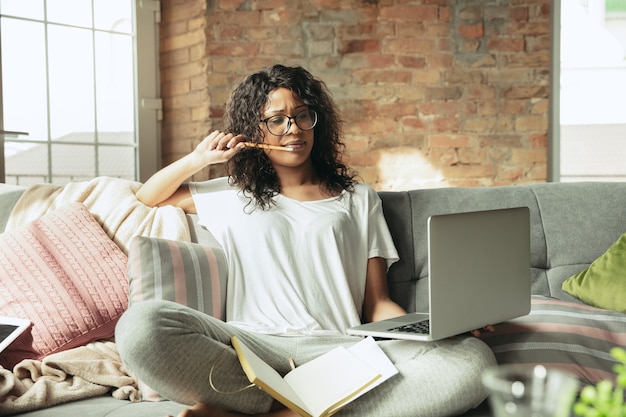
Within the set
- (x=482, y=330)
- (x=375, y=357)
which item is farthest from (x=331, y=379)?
(x=482, y=330)

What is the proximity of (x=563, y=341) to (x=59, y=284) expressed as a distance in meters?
1.28

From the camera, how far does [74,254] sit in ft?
6.66

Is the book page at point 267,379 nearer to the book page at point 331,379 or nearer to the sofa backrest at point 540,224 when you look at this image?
the book page at point 331,379

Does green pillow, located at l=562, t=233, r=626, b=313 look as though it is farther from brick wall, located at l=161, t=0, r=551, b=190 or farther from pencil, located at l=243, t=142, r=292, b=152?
brick wall, located at l=161, t=0, r=551, b=190

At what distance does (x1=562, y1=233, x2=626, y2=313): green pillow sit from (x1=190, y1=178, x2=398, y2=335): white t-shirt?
533 mm

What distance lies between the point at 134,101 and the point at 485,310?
2.71 m

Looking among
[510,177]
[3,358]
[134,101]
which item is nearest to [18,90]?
[134,101]

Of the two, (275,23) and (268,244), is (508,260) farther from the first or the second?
(275,23)

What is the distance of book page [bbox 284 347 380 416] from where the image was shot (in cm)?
154

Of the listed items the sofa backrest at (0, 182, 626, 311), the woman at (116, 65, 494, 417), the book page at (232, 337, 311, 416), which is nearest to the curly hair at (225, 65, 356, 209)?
the woman at (116, 65, 494, 417)

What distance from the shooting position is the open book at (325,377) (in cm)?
149

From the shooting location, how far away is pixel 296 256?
210 cm

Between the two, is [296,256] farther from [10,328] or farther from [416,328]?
[10,328]

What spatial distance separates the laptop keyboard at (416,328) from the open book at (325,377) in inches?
2.9
